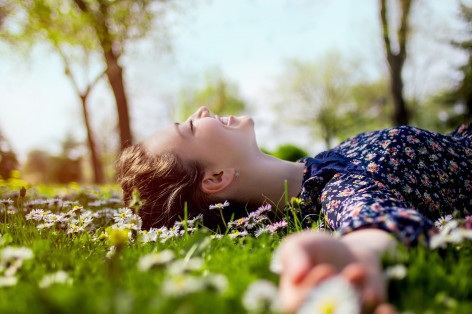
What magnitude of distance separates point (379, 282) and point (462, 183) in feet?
7.46

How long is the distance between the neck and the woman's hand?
5.21 ft

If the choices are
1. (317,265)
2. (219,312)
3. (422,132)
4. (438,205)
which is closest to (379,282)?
(317,265)

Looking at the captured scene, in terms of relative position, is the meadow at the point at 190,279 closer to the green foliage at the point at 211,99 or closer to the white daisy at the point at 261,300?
the white daisy at the point at 261,300

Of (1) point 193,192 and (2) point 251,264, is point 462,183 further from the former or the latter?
(2) point 251,264

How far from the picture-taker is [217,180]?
2.93 m

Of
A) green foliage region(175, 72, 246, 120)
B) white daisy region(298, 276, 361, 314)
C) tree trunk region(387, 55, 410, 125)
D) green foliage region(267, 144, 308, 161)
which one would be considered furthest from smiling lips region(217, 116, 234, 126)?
green foliage region(175, 72, 246, 120)

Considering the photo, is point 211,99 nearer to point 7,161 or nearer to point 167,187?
point 7,161

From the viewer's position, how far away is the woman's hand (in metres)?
1.02

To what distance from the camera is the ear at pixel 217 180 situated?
289 cm

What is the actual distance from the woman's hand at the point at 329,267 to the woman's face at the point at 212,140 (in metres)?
1.60

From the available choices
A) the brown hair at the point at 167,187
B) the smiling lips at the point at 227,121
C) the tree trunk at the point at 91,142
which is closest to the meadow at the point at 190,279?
the brown hair at the point at 167,187

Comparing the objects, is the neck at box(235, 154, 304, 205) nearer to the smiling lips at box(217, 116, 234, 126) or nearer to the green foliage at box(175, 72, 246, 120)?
the smiling lips at box(217, 116, 234, 126)

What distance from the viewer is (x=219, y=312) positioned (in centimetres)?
100

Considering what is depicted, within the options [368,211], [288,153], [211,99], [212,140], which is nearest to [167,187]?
[212,140]
